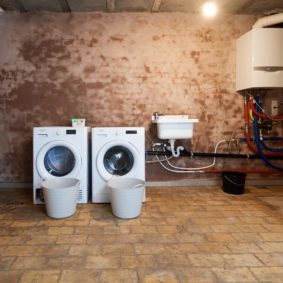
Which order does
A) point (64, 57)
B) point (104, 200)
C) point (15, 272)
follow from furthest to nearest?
Result: 1. point (64, 57)
2. point (104, 200)
3. point (15, 272)

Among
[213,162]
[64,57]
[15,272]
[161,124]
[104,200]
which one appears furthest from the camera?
[213,162]

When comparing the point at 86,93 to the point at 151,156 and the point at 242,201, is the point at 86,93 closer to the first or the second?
the point at 151,156

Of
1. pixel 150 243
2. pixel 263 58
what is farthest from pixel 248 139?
pixel 150 243

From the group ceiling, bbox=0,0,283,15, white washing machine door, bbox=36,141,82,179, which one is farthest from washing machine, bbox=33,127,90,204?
ceiling, bbox=0,0,283,15

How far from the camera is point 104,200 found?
9.00ft

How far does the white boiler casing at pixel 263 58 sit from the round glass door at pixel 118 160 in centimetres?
175

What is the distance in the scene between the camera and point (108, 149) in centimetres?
274

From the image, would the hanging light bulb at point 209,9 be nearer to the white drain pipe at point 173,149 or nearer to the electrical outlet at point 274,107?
the electrical outlet at point 274,107

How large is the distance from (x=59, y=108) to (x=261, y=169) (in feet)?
9.56

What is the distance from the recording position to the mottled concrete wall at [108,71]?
10.5 ft

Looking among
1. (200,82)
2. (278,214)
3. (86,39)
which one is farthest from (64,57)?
(278,214)

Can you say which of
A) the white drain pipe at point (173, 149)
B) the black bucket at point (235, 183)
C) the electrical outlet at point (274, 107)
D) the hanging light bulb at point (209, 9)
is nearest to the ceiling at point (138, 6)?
the hanging light bulb at point (209, 9)

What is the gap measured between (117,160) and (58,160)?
26.5 inches

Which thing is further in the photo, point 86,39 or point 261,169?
point 261,169
